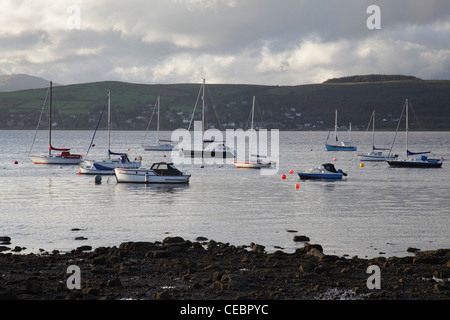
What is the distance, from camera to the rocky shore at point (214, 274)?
16.5m

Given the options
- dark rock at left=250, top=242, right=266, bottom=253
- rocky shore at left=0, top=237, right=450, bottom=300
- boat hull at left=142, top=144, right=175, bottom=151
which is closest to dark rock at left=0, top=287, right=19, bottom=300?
rocky shore at left=0, top=237, right=450, bottom=300

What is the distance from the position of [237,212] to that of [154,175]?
18.8 meters

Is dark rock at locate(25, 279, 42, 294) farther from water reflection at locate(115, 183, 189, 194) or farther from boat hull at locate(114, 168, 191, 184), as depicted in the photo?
boat hull at locate(114, 168, 191, 184)

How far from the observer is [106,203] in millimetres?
40875

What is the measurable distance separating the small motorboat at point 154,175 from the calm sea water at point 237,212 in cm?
101

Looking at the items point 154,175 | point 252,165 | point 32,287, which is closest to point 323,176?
point 154,175

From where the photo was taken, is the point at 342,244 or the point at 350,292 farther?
the point at 342,244

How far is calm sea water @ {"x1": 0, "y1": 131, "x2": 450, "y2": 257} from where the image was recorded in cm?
2697

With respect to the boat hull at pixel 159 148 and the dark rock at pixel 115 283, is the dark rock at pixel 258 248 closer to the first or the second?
the dark rock at pixel 115 283

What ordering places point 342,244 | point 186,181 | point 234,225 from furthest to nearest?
point 186,181, point 234,225, point 342,244

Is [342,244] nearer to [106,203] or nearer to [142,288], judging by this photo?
[142,288]

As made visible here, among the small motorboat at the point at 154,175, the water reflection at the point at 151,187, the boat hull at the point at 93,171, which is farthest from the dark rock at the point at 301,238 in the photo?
the boat hull at the point at 93,171
